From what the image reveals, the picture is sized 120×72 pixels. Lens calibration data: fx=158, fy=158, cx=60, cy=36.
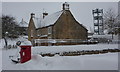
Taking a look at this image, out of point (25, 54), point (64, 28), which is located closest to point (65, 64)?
point (25, 54)

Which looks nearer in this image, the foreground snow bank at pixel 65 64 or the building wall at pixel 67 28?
the foreground snow bank at pixel 65 64

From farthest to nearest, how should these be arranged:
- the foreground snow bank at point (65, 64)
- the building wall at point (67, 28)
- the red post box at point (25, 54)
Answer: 1. the building wall at point (67, 28)
2. the red post box at point (25, 54)
3. the foreground snow bank at point (65, 64)

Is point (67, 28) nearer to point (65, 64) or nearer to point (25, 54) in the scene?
point (25, 54)

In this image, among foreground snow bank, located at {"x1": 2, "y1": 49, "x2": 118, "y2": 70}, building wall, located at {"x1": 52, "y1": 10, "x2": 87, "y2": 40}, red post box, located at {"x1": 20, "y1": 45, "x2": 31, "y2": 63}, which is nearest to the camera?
foreground snow bank, located at {"x1": 2, "y1": 49, "x2": 118, "y2": 70}

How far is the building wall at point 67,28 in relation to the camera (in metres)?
28.8

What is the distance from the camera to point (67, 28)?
2938 cm

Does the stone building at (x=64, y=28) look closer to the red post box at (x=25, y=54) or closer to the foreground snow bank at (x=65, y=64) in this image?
the red post box at (x=25, y=54)

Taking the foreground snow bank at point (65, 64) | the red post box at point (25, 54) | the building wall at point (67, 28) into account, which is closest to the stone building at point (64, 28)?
the building wall at point (67, 28)

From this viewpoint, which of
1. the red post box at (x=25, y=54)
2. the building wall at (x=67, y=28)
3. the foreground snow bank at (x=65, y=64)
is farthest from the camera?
the building wall at (x=67, y=28)

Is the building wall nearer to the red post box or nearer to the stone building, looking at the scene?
the stone building

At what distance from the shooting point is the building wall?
2877 cm

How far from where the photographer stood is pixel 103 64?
9.24m

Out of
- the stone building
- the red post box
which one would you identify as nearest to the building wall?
the stone building

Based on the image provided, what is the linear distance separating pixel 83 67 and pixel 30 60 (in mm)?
3313
